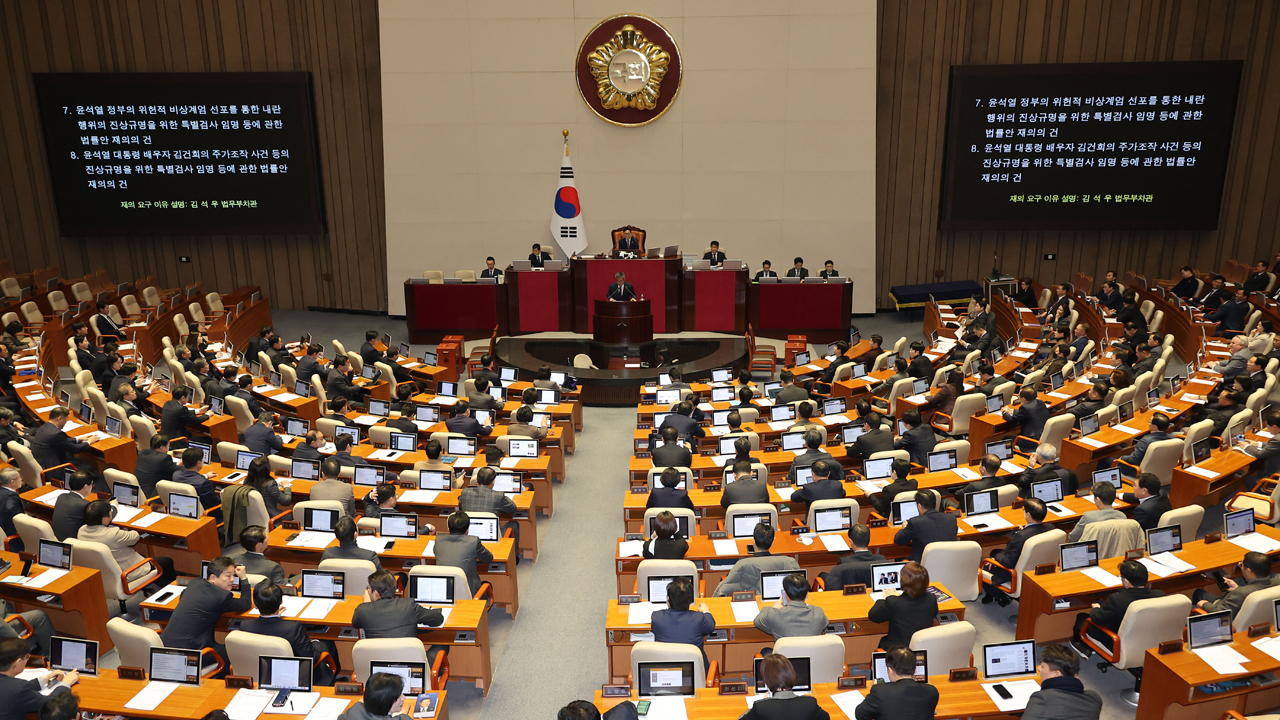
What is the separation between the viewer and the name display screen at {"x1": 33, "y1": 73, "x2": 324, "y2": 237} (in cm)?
2023

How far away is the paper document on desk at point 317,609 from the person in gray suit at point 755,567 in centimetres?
321

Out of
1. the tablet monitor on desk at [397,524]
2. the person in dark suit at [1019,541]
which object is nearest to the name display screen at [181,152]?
the tablet monitor on desk at [397,524]

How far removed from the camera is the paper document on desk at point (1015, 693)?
18.6ft

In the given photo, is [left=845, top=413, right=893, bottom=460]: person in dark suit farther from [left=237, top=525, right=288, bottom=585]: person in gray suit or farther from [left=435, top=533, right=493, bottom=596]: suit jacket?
[left=237, top=525, right=288, bottom=585]: person in gray suit

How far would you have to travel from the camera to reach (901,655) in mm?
5484

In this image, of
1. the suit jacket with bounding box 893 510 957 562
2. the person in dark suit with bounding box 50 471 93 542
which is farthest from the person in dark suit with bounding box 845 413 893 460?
the person in dark suit with bounding box 50 471 93 542

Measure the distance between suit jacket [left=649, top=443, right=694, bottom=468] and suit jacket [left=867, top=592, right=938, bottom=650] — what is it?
12.9 ft

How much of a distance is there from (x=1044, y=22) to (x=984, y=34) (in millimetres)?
1303

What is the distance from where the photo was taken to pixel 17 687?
5559mm

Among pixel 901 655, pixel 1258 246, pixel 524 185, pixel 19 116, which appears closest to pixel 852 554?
pixel 901 655

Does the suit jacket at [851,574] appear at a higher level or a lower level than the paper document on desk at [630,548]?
higher

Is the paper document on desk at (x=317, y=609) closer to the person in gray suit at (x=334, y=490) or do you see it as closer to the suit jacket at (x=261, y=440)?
the person in gray suit at (x=334, y=490)

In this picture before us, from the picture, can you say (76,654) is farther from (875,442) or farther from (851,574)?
(875,442)

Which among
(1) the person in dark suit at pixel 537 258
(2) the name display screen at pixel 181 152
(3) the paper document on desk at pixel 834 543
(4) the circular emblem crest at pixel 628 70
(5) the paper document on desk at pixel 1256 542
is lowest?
(3) the paper document on desk at pixel 834 543
